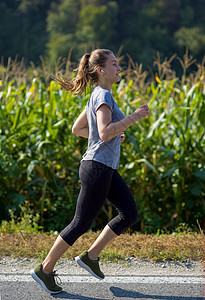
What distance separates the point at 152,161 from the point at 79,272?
212 centimetres

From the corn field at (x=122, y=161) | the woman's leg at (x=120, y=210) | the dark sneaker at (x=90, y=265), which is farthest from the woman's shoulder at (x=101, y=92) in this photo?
the corn field at (x=122, y=161)

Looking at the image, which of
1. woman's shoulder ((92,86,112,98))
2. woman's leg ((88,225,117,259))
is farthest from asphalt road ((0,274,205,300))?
woman's shoulder ((92,86,112,98))

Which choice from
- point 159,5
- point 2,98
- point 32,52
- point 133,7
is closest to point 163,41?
point 159,5

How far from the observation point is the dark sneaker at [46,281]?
2629 millimetres

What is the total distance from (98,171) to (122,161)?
2190 millimetres

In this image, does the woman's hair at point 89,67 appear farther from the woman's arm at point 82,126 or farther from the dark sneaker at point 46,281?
the dark sneaker at point 46,281

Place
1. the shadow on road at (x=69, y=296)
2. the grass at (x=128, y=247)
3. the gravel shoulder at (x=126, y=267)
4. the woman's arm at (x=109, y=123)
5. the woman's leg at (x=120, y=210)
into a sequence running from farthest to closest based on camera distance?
the grass at (x=128, y=247)
the gravel shoulder at (x=126, y=267)
the woman's leg at (x=120, y=210)
the shadow on road at (x=69, y=296)
the woman's arm at (x=109, y=123)

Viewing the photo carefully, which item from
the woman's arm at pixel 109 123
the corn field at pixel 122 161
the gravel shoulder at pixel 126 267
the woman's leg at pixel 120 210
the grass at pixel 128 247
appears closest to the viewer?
the woman's arm at pixel 109 123

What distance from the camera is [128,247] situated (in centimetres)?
338

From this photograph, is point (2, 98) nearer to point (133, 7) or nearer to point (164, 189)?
point (164, 189)

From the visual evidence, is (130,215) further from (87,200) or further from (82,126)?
(82,126)

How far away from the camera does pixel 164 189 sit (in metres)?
4.79

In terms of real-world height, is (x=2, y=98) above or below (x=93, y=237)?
above

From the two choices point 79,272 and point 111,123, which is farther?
point 79,272
